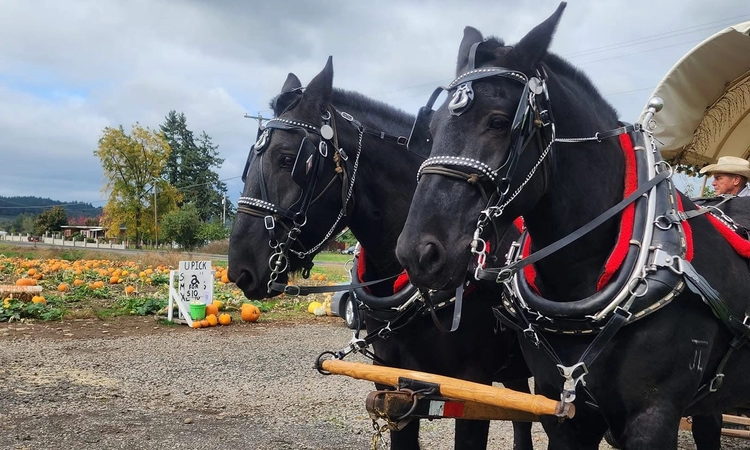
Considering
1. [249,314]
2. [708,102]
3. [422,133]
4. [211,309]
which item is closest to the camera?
[422,133]

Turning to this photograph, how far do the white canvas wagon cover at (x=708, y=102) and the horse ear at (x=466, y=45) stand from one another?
2456 mm

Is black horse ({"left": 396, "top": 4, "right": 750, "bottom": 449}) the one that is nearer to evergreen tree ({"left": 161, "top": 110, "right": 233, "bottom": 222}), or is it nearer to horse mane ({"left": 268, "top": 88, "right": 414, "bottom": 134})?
horse mane ({"left": 268, "top": 88, "right": 414, "bottom": 134})

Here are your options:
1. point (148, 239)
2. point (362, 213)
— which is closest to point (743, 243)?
point (362, 213)

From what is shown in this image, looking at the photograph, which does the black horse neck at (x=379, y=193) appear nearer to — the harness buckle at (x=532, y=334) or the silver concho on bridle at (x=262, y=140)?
the silver concho on bridle at (x=262, y=140)

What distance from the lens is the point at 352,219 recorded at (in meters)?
3.36

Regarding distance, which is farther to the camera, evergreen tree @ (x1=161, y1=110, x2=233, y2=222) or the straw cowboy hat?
evergreen tree @ (x1=161, y1=110, x2=233, y2=222)

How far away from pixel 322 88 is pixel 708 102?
325 cm

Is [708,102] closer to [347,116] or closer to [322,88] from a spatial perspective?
[347,116]

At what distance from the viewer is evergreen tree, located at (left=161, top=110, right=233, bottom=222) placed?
67.4 metres

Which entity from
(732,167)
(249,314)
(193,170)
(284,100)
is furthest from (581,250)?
(193,170)

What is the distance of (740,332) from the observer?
2.36 m

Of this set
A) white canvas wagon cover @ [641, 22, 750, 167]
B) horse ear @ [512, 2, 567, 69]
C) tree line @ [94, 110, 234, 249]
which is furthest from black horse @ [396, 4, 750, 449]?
tree line @ [94, 110, 234, 249]

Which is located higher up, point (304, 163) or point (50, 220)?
point (50, 220)

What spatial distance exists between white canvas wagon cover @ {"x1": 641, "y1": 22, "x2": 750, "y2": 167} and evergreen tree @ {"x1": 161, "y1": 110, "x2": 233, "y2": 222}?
211 ft
